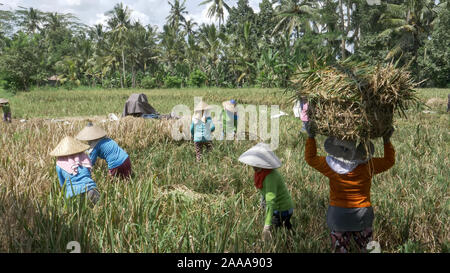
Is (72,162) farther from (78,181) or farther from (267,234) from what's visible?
(267,234)

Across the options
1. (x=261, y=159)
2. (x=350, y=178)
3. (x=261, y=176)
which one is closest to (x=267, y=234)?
(x=261, y=176)

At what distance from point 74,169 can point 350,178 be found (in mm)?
2129

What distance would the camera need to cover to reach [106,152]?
3281 millimetres

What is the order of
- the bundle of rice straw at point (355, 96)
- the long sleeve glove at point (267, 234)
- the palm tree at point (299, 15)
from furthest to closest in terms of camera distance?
the palm tree at point (299, 15)
the long sleeve glove at point (267, 234)
the bundle of rice straw at point (355, 96)

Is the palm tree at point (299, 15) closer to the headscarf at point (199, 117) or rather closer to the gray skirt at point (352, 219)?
the headscarf at point (199, 117)

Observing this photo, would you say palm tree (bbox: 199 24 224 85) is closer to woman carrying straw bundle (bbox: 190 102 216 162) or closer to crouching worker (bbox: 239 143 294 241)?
woman carrying straw bundle (bbox: 190 102 216 162)

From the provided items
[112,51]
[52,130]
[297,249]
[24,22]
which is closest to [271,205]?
[297,249]

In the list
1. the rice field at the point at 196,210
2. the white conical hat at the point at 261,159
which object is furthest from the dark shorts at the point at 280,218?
the white conical hat at the point at 261,159

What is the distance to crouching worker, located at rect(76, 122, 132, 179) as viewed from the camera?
10.6 feet

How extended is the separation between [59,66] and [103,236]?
34631 millimetres

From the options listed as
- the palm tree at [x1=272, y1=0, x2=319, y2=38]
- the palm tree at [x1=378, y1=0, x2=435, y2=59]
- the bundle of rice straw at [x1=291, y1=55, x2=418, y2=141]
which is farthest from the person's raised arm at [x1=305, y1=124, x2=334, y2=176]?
the palm tree at [x1=272, y1=0, x2=319, y2=38]

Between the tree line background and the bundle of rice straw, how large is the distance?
1545cm

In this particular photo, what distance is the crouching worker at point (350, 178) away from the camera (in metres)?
1.81

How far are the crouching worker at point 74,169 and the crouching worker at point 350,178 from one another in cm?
180
